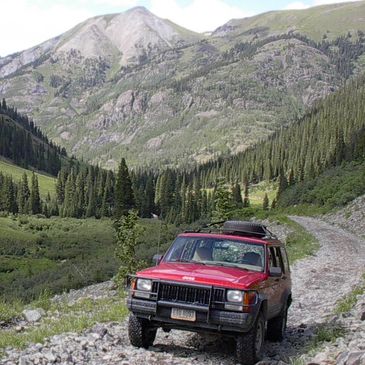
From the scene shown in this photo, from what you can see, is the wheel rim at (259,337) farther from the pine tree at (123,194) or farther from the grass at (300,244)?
the pine tree at (123,194)

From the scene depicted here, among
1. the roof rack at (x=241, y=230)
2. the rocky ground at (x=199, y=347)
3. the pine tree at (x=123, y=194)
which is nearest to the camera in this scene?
the rocky ground at (x=199, y=347)

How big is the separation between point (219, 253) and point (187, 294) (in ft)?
7.12

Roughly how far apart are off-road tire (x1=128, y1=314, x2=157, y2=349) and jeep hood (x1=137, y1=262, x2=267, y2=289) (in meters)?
0.96

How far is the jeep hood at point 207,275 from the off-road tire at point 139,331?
96 centimetres

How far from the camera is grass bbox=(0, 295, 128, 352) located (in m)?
11.4

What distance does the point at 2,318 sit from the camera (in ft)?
49.1

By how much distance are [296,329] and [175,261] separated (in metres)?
4.49

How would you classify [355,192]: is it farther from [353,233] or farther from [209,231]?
[209,231]

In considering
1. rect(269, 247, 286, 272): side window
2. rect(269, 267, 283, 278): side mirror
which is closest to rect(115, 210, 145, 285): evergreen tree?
rect(269, 247, 286, 272): side window

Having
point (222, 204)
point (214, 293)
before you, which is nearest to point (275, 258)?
point (214, 293)

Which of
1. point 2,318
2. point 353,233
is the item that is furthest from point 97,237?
point 2,318

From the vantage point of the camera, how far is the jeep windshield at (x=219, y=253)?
12.3 m

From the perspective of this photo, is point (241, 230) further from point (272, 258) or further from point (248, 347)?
point (248, 347)

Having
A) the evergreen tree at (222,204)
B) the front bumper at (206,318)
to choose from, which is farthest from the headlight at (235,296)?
the evergreen tree at (222,204)
